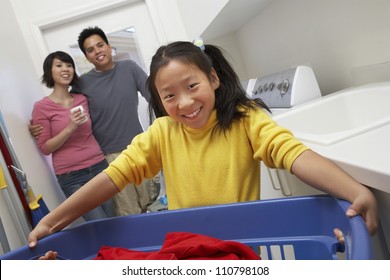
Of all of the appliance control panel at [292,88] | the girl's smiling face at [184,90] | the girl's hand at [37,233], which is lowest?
the girl's hand at [37,233]

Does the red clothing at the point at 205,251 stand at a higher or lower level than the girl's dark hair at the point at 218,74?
lower

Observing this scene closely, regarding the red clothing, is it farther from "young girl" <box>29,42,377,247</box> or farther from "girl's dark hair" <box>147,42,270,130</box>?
Answer: "girl's dark hair" <box>147,42,270,130</box>

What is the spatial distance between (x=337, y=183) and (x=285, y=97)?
84 cm

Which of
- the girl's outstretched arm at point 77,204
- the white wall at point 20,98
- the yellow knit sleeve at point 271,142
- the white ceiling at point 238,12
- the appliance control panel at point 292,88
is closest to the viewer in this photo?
the yellow knit sleeve at point 271,142

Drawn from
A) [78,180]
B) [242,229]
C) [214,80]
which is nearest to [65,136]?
[78,180]

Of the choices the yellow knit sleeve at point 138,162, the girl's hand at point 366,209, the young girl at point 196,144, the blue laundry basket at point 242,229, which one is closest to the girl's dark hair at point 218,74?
the young girl at point 196,144

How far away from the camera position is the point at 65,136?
5.96ft

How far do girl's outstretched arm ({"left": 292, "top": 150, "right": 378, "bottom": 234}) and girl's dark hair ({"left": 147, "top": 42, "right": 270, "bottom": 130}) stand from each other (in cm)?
25

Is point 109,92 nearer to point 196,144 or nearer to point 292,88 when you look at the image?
point 292,88

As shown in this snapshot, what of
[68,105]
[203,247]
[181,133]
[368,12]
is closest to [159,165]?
[181,133]

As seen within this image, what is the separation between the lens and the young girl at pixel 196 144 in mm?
749

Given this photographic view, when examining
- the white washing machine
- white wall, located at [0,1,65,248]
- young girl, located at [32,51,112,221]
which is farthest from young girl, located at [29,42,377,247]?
white wall, located at [0,1,65,248]

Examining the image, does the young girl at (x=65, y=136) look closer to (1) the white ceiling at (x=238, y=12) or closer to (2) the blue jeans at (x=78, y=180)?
(2) the blue jeans at (x=78, y=180)

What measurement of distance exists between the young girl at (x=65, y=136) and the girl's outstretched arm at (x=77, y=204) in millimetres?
1114
